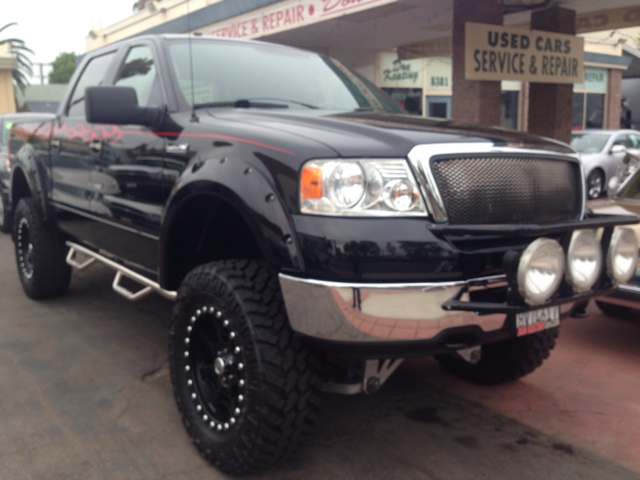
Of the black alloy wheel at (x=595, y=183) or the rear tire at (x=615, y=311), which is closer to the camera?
the rear tire at (x=615, y=311)

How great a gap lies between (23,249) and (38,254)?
1.73ft

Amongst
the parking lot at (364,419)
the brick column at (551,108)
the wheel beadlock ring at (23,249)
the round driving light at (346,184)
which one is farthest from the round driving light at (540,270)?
the brick column at (551,108)

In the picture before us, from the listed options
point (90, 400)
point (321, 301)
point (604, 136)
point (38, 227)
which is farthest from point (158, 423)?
point (604, 136)

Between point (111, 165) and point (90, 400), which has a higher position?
point (111, 165)

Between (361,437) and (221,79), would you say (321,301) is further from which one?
(221,79)

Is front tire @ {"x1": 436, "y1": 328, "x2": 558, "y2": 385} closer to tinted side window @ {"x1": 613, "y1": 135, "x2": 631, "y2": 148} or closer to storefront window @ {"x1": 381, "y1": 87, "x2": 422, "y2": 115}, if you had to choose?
tinted side window @ {"x1": 613, "y1": 135, "x2": 631, "y2": 148}

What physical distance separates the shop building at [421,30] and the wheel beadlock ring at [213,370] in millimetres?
8278

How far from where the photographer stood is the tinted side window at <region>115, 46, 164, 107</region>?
368 centimetres

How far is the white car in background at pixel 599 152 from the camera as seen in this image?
1406cm

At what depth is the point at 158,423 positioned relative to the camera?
332cm

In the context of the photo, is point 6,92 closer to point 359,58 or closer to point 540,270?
point 359,58

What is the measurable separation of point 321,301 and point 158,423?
147 centimetres

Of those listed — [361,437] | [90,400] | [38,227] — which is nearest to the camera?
[361,437]

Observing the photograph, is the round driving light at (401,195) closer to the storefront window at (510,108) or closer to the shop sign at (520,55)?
the shop sign at (520,55)
